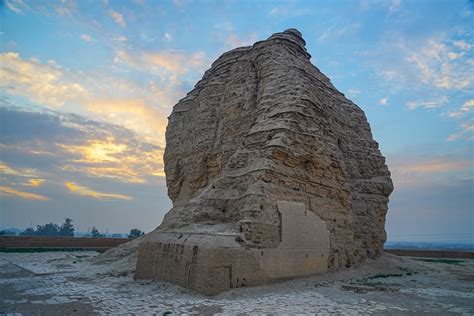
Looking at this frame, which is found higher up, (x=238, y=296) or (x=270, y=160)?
(x=270, y=160)

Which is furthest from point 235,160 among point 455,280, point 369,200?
point 455,280

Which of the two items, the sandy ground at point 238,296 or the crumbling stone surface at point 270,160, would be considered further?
the crumbling stone surface at point 270,160

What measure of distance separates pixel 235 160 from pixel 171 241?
13.0 ft

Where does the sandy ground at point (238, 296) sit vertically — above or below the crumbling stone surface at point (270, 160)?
below

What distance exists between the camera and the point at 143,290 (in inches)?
417

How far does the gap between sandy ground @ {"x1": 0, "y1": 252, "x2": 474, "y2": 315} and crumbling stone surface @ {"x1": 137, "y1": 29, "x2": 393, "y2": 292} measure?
92cm

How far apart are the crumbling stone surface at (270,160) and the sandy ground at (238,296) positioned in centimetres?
92

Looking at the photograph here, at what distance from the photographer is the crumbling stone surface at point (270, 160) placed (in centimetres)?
1195

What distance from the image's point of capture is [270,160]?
12406 millimetres

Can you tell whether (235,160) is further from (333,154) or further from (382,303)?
(382,303)

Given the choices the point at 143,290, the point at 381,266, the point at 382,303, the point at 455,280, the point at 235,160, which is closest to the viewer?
the point at 382,303

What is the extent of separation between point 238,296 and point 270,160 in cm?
488

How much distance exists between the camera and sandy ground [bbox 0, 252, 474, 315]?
→ 317 inches

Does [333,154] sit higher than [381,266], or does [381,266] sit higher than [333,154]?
[333,154]
